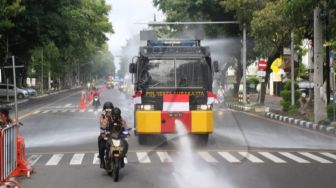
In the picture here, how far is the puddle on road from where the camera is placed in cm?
1048

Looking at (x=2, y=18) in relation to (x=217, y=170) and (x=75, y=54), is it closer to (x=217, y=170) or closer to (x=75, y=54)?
(x=217, y=170)

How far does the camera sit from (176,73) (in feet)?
55.1

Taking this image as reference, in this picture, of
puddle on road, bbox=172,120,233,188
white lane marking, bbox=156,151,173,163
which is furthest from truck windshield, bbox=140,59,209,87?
white lane marking, bbox=156,151,173,163

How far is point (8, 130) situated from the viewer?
10695 mm

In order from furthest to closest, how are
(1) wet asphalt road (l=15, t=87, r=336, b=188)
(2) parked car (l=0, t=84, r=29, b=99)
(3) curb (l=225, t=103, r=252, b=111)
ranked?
(2) parked car (l=0, t=84, r=29, b=99) < (3) curb (l=225, t=103, r=252, b=111) < (1) wet asphalt road (l=15, t=87, r=336, b=188)

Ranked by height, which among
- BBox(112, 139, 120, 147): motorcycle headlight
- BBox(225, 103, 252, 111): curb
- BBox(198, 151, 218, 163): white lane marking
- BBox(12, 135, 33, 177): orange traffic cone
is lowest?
BBox(225, 103, 252, 111): curb

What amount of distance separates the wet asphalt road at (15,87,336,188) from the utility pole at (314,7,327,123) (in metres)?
3.65

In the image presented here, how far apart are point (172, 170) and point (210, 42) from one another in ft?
131

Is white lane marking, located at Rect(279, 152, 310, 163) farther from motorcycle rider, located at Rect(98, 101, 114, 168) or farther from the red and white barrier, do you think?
the red and white barrier

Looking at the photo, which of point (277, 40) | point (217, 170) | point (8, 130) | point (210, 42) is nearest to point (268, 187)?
point (217, 170)

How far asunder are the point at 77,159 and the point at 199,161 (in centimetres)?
275

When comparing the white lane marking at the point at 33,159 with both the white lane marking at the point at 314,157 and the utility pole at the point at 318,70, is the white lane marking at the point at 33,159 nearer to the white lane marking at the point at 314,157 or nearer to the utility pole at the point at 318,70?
the white lane marking at the point at 314,157

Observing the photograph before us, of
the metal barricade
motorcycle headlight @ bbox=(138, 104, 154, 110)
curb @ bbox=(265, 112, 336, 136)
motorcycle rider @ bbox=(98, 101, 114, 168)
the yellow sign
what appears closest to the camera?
the metal barricade

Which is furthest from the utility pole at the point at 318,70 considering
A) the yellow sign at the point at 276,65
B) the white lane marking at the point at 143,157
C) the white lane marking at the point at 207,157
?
the yellow sign at the point at 276,65
